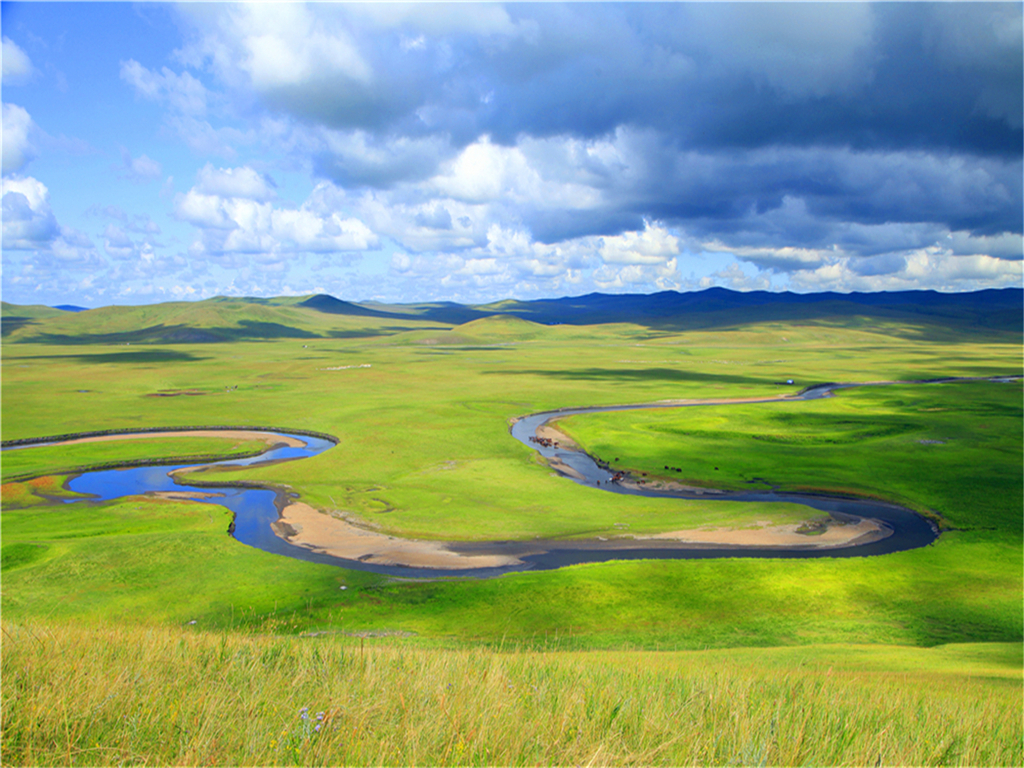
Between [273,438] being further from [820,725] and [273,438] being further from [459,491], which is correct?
[820,725]

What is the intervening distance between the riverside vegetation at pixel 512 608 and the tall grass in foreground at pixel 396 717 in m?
0.03

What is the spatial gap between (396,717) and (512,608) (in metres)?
23.0

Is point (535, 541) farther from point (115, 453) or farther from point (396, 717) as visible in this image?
point (115, 453)

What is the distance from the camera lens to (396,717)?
5387mm

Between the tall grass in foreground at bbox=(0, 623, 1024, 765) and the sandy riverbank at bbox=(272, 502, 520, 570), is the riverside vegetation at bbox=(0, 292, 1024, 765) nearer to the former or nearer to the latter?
the tall grass in foreground at bbox=(0, 623, 1024, 765)

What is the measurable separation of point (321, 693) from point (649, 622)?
22.8 m

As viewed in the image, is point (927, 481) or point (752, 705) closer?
point (752, 705)

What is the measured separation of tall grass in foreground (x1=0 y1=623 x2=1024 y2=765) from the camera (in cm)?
472

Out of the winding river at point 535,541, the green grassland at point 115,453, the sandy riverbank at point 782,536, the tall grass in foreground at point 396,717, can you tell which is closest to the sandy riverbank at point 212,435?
the green grassland at point 115,453

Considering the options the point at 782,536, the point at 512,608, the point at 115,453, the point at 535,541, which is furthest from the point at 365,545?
the point at 115,453

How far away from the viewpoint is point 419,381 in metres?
122

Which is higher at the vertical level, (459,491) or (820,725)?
(820,725)

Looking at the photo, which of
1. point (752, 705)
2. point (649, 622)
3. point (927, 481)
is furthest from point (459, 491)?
point (752, 705)

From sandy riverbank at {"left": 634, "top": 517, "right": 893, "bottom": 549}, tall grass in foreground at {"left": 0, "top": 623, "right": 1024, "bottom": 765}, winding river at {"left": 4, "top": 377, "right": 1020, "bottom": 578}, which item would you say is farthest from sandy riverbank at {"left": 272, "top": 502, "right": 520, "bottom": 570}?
tall grass in foreground at {"left": 0, "top": 623, "right": 1024, "bottom": 765}
